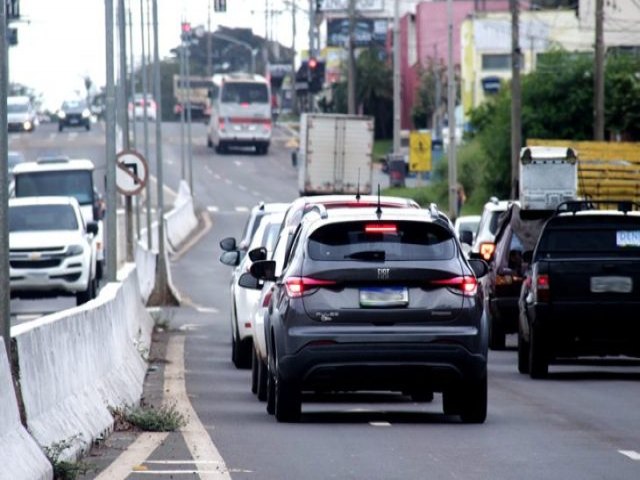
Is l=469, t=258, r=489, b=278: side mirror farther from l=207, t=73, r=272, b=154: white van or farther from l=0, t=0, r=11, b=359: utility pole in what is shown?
l=207, t=73, r=272, b=154: white van

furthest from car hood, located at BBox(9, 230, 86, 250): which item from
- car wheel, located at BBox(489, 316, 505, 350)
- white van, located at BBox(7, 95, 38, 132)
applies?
white van, located at BBox(7, 95, 38, 132)

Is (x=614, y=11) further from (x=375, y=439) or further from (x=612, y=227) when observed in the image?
(x=375, y=439)

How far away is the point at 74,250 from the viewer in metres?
35.4

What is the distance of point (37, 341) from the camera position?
12.1 m

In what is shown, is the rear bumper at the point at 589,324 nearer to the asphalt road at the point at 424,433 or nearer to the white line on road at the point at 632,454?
the asphalt road at the point at 424,433

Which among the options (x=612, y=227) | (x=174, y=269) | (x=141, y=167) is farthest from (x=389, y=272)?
(x=174, y=269)

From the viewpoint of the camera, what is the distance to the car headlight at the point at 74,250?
35281 mm

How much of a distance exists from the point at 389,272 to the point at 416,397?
363 cm

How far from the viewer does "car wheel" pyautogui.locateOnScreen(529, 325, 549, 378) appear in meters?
20.5

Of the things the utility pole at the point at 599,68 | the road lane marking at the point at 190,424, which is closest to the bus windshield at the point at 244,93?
the utility pole at the point at 599,68

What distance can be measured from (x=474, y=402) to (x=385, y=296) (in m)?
1.25

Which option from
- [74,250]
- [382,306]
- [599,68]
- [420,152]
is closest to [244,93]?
[420,152]

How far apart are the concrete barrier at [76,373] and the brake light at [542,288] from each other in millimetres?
4329

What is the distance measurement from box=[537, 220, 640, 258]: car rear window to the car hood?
52.1 feet
